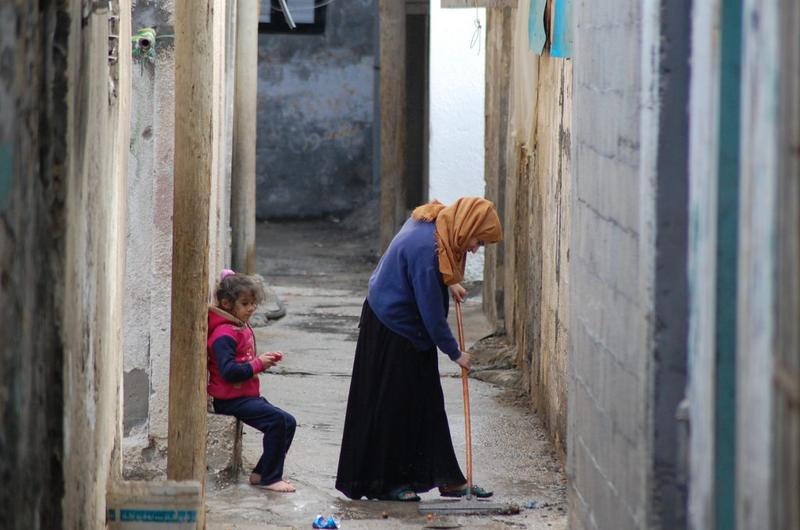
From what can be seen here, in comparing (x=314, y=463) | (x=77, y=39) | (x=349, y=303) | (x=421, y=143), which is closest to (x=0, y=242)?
(x=77, y=39)

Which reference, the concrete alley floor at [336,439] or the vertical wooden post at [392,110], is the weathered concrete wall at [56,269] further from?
the vertical wooden post at [392,110]

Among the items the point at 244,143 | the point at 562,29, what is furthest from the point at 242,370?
the point at 244,143

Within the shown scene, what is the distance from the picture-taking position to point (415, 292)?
6.28m

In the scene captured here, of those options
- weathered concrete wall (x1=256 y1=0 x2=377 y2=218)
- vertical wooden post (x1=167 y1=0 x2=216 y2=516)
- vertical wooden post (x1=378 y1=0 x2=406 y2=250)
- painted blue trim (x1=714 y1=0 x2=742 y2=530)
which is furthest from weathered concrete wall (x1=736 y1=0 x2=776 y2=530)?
weathered concrete wall (x1=256 y1=0 x2=377 y2=218)

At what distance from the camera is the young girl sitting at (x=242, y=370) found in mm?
6293

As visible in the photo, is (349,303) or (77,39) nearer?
(77,39)

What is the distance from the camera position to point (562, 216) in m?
7.11

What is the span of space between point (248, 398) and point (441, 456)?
0.90 metres

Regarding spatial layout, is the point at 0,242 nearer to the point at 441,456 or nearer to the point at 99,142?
the point at 99,142

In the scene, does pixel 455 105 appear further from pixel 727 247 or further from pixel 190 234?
pixel 727 247

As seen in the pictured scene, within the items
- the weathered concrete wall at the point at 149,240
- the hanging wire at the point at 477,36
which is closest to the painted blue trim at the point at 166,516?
the weathered concrete wall at the point at 149,240

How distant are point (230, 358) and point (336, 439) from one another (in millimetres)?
1542

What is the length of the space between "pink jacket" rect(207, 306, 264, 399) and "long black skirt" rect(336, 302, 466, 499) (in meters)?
0.50

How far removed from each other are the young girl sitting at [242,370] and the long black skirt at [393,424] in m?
0.30
